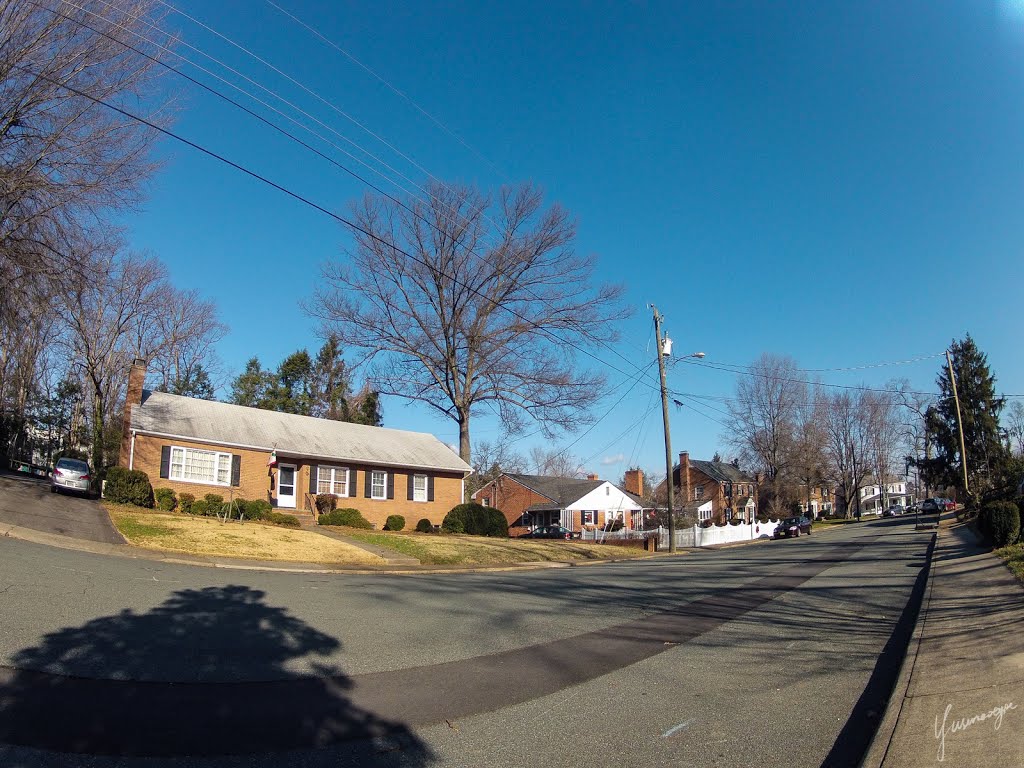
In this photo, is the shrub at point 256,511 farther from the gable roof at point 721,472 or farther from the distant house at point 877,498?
the distant house at point 877,498

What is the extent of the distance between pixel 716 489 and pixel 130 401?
62.9m

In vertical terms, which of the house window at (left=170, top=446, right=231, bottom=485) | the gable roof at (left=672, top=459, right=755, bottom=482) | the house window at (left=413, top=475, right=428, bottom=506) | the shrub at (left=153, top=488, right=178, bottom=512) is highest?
the gable roof at (left=672, top=459, right=755, bottom=482)

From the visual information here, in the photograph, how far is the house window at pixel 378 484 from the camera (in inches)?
1348

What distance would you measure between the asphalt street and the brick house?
4092 centimetres

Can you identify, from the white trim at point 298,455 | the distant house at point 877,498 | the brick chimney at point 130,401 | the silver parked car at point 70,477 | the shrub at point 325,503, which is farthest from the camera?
the distant house at point 877,498

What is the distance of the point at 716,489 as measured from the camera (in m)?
77.6

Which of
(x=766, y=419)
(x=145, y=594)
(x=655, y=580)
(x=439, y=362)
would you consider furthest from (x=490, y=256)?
(x=766, y=419)

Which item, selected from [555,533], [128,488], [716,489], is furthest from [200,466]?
[716,489]

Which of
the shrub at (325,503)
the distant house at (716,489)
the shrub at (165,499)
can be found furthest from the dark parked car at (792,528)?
the shrub at (165,499)

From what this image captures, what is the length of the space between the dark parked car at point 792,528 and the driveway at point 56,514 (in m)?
42.9

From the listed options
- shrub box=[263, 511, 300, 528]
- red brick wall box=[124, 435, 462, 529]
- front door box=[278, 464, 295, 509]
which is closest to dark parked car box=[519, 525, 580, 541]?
red brick wall box=[124, 435, 462, 529]

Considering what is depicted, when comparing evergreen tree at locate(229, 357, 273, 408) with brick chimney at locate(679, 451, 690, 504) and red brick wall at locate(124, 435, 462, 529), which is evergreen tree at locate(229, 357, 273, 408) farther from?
brick chimney at locate(679, 451, 690, 504)

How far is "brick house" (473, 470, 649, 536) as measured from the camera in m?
53.2

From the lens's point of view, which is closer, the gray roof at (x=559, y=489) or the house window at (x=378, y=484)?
the house window at (x=378, y=484)
